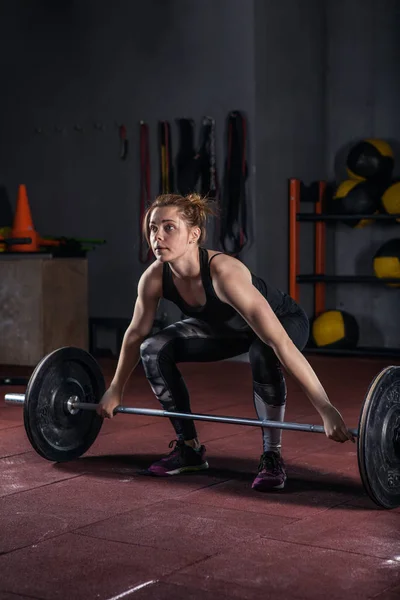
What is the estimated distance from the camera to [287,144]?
228 inches

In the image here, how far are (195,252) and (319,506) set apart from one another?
31.0 inches

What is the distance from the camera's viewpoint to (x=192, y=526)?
229 cm

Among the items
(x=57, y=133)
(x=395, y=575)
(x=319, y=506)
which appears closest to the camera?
(x=395, y=575)

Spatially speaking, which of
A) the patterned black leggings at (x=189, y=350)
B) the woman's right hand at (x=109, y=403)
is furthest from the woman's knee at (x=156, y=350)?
the woman's right hand at (x=109, y=403)

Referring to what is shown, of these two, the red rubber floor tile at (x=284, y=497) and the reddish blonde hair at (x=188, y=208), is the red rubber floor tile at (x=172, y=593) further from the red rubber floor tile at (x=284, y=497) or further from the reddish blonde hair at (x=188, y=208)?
the reddish blonde hair at (x=188, y=208)

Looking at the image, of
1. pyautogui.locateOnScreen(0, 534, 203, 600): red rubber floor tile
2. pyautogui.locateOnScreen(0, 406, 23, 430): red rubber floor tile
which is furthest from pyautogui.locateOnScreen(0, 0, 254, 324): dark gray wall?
pyautogui.locateOnScreen(0, 534, 203, 600): red rubber floor tile

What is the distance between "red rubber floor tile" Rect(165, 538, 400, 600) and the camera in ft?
6.03

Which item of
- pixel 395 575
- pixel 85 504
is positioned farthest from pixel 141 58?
pixel 395 575

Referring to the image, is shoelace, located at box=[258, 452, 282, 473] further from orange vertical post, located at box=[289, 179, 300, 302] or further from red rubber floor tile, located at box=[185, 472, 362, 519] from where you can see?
orange vertical post, located at box=[289, 179, 300, 302]

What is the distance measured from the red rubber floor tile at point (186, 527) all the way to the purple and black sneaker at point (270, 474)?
0.24 metres

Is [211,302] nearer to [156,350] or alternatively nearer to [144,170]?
[156,350]

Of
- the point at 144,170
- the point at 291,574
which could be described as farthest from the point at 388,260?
the point at 291,574

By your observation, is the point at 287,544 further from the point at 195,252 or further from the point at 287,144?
the point at 287,144

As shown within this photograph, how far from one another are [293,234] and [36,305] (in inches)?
63.3
